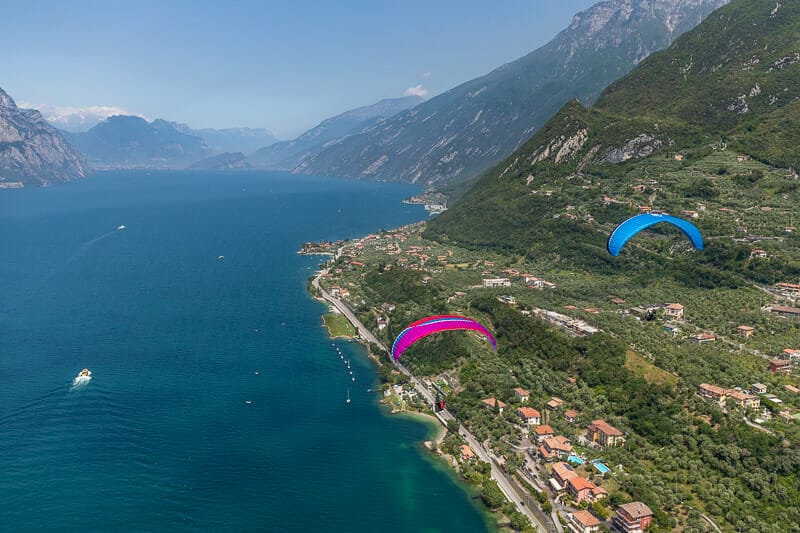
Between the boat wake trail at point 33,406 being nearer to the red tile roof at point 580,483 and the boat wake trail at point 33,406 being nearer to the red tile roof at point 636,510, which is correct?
the red tile roof at point 580,483

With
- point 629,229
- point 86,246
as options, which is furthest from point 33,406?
point 86,246

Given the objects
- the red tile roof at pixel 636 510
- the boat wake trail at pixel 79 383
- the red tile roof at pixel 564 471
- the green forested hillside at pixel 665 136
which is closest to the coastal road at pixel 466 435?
the red tile roof at pixel 564 471

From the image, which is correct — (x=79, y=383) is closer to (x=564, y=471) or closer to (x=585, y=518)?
(x=564, y=471)

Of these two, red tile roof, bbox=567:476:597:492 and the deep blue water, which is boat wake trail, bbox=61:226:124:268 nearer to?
the deep blue water

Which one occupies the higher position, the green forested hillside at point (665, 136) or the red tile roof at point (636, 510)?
the green forested hillside at point (665, 136)

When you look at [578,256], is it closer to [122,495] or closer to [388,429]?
[388,429]

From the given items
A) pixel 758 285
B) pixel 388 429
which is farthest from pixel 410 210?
pixel 388 429
